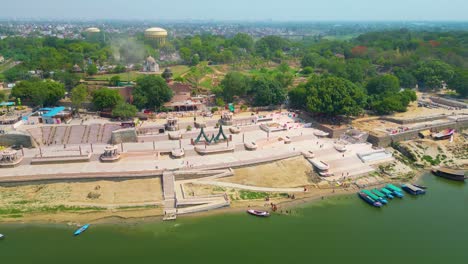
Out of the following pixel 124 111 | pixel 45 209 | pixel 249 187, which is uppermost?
pixel 124 111

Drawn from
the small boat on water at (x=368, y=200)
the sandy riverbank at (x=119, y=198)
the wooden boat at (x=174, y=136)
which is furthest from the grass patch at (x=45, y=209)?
the small boat on water at (x=368, y=200)

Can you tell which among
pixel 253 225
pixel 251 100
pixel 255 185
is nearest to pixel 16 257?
pixel 253 225

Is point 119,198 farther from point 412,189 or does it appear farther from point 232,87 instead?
point 232,87

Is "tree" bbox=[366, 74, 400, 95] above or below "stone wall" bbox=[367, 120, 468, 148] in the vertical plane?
above

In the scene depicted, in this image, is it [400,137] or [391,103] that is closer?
[400,137]

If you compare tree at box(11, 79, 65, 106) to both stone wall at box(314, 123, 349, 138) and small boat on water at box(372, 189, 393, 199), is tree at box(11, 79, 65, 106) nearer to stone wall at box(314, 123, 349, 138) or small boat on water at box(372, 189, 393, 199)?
stone wall at box(314, 123, 349, 138)

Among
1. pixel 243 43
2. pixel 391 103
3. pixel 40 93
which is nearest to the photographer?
pixel 40 93

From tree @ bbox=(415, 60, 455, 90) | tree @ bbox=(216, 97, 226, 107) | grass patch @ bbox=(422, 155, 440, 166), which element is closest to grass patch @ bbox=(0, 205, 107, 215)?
tree @ bbox=(216, 97, 226, 107)

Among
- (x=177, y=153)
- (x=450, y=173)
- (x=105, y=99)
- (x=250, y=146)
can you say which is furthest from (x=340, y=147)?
(x=105, y=99)
